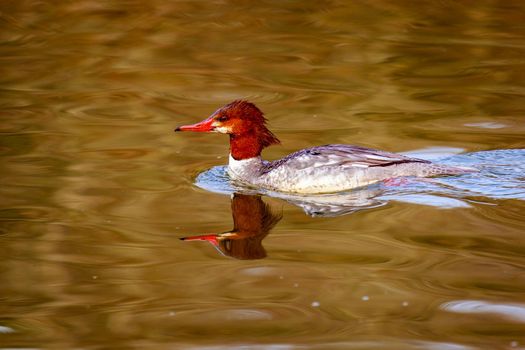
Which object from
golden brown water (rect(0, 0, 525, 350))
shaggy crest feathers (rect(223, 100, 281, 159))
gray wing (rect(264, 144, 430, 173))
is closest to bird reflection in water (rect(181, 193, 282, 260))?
golden brown water (rect(0, 0, 525, 350))

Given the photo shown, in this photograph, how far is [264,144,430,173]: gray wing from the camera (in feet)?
29.0

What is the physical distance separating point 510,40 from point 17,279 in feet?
30.8

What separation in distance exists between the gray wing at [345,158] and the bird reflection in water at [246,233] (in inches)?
22.6

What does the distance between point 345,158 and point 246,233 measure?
64.7 inches

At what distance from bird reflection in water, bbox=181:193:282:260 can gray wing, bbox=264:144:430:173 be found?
1.88 ft

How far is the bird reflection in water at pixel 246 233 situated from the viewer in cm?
716

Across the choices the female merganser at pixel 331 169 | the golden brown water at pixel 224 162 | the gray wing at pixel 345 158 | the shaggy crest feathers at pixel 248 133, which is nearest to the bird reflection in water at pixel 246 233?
the golden brown water at pixel 224 162

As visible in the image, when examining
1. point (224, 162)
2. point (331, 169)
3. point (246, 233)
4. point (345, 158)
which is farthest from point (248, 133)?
point (246, 233)

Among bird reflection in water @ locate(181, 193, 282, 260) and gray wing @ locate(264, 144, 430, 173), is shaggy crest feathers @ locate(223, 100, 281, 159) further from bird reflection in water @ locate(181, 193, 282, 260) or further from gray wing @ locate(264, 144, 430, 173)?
bird reflection in water @ locate(181, 193, 282, 260)

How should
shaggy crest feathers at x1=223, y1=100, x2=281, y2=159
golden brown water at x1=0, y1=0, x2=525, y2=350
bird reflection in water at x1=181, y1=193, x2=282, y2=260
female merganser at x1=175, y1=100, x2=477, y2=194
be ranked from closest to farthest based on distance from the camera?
golden brown water at x1=0, y1=0, x2=525, y2=350 → bird reflection in water at x1=181, y1=193, x2=282, y2=260 → female merganser at x1=175, y1=100, x2=477, y2=194 → shaggy crest feathers at x1=223, y1=100, x2=281, y2=159

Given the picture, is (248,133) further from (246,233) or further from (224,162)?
(246,233)

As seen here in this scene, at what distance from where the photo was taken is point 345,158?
8.86 meters

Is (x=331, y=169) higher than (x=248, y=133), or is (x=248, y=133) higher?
(x=248, y=133)

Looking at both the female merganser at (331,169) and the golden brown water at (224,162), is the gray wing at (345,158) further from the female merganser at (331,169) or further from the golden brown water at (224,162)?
the golden brown water at (224,162)
